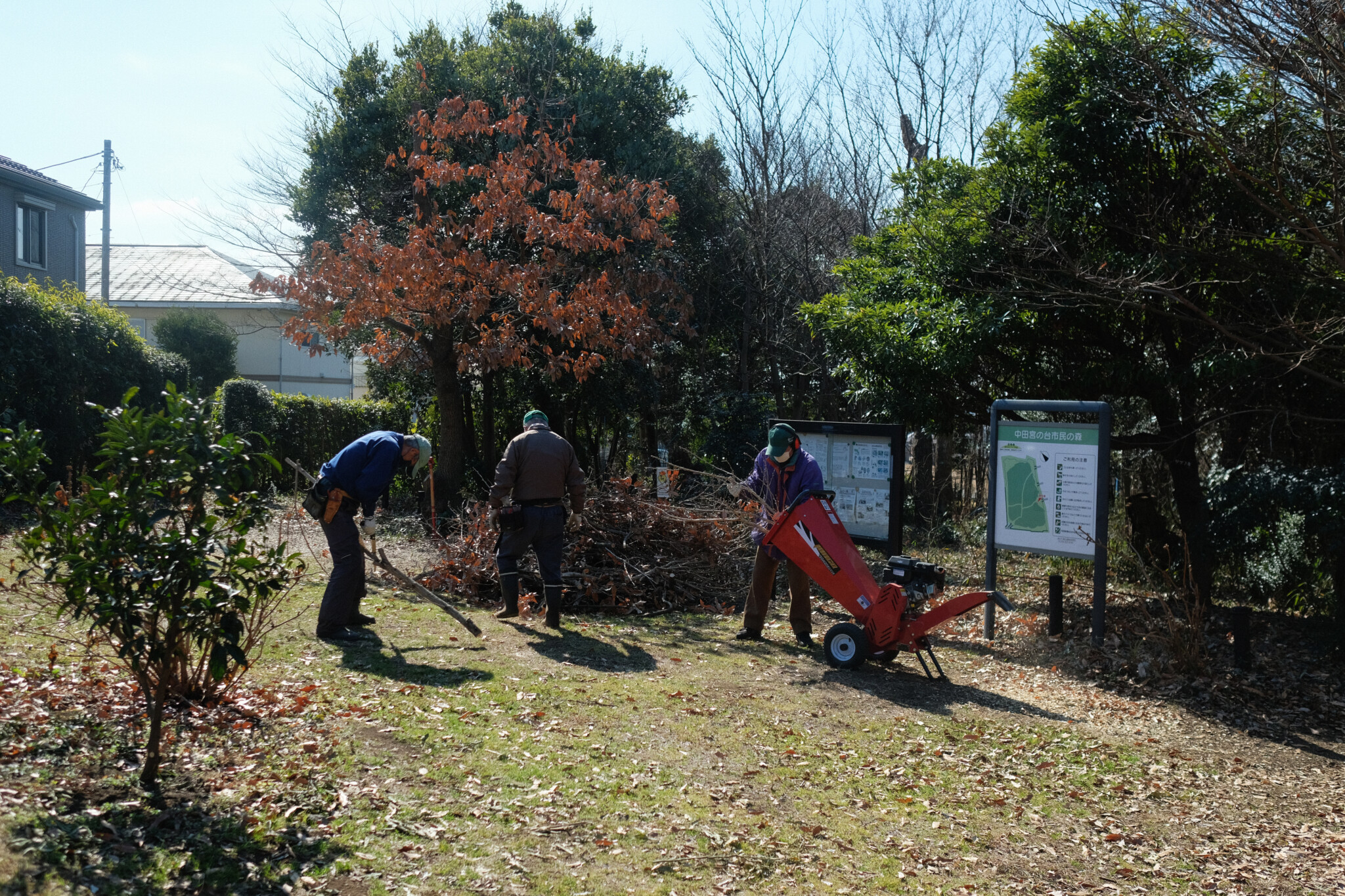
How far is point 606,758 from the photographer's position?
529 centimetres

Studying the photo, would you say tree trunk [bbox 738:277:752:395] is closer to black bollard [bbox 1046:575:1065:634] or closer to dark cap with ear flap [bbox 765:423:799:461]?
black bollard [bbox 1046:575:1065:634]

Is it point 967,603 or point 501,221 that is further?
point 501,221

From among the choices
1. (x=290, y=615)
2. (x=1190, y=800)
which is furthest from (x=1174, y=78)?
(x=290, y=615)

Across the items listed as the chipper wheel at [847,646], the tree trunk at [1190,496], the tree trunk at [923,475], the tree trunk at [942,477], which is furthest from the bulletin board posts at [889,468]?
the tree trunk at [923,475]

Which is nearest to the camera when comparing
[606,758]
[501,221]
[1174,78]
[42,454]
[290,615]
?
[42,454]

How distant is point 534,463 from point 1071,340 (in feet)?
18.5

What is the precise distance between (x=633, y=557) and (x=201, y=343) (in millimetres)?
22652

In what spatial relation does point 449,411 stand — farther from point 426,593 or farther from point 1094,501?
point 1094,501

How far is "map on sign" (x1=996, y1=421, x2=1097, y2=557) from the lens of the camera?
8367 mm

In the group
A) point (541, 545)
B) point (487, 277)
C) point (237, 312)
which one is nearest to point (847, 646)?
point (541, 545)

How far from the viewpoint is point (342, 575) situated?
753 cm

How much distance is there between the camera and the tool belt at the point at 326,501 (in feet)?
24.3

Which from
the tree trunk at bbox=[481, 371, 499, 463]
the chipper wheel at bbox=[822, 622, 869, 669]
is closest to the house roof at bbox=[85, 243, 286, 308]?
the tree trunk at bbox=[481, 371, 499, 463]

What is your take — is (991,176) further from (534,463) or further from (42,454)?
(42,454)
